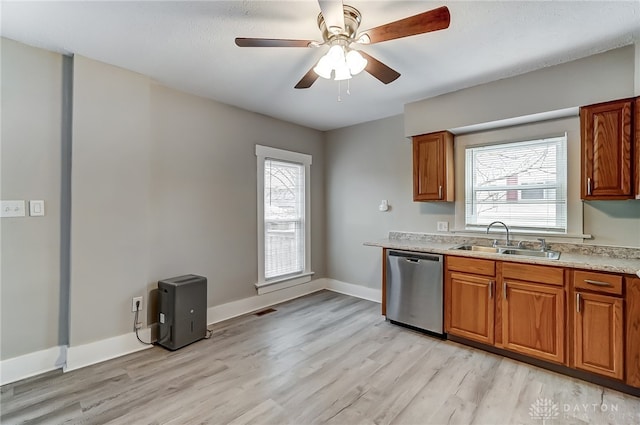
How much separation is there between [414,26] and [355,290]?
3.64 meters

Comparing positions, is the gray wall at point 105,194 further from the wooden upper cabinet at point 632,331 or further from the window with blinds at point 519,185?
Answer: the wooden upper cabinet at point 632,331

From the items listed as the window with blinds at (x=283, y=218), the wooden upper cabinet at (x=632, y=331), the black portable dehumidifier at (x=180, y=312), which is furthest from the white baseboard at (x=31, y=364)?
the wooden upper cabinet at (x=632, y=331)

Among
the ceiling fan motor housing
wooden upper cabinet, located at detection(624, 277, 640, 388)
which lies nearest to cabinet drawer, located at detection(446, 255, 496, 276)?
wooden upper cabinet, located at detection(624, 277, 640, 388)

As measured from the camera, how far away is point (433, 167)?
346 centimetres

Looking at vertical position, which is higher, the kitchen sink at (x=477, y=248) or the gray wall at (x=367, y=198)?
the gray wall at (x=367, y=198)

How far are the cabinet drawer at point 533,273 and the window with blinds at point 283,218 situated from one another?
108 inches

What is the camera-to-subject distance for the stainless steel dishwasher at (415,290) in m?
3.09

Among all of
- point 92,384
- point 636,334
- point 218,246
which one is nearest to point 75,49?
point 218,246

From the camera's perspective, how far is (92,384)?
228 centimetres

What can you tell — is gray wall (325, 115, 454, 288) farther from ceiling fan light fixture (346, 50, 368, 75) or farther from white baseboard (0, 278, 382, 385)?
ceiling fan light fixture (346, 50, 368, 75)

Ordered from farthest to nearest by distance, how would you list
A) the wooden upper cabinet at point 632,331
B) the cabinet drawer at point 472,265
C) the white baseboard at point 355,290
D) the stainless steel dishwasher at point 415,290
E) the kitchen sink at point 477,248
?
the white baseboard at point 355,290, the kitchen sink at point 477,248, the stainless steel dishwasher at point 415,290, the cabinet drawer at point 472,265, the wooden upper cabinet at point 632,331

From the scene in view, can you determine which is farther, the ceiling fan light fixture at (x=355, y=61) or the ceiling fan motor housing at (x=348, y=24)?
the ceiling fan light fixture at (x=355, y=61)

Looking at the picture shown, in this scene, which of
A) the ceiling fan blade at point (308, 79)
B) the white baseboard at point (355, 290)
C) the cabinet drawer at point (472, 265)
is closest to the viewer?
the ceiling fan blade at point (308, 79)

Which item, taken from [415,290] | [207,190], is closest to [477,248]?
[415,290]
